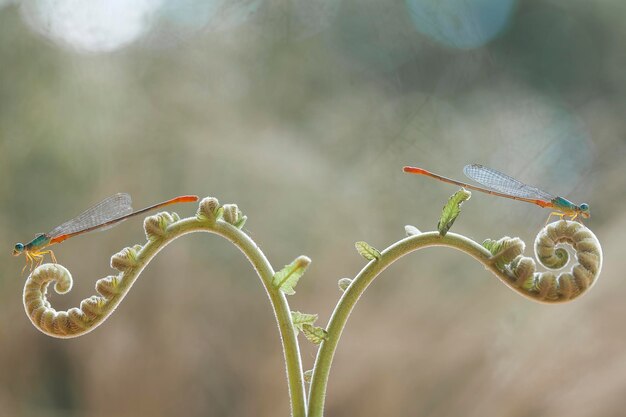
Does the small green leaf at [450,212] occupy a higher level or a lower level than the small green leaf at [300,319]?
higher

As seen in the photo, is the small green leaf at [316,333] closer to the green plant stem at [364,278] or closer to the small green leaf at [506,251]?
the green plant stem at [364,278]

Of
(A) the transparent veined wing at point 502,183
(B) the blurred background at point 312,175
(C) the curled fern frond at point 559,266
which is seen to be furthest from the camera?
(B) the blurred background at point 312,175

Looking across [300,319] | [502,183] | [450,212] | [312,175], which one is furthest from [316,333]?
[312,175]

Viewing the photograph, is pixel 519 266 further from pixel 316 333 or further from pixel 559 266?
pixel 316 333

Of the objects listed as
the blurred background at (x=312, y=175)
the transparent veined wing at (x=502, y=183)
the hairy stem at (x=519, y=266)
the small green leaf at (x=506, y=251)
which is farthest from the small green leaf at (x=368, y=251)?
the blurred background at (x=312, y=175)

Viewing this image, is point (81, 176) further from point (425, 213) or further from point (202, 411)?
point (425, 213)

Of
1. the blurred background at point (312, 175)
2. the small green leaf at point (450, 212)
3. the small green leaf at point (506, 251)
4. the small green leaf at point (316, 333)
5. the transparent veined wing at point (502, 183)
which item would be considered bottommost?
the small green leaf at point (316, 333)

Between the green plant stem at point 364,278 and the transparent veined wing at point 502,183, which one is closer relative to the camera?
the green plant stem at point 364,278

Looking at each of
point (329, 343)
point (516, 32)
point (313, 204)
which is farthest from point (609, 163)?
point (329, 343)
